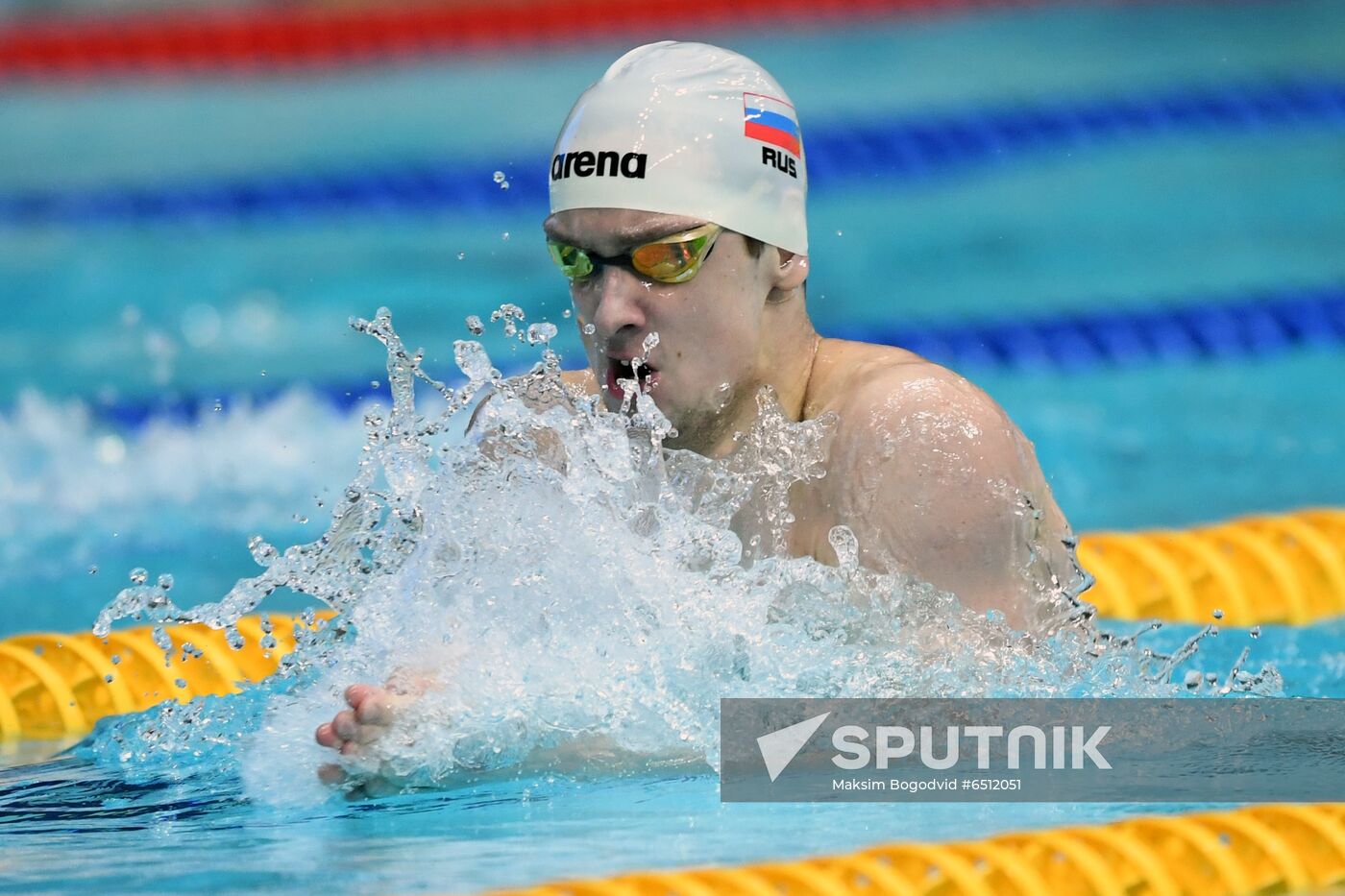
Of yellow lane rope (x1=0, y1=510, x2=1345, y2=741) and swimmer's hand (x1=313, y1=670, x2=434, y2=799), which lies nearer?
swimmer's hand (x1=313, y1=670, x2=434, y2=799)

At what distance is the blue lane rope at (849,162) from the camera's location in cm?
711

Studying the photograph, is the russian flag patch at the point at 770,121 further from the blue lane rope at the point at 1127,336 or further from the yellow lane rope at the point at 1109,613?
the blue lane rope at the point at 1127,336

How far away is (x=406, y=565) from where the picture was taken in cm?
249

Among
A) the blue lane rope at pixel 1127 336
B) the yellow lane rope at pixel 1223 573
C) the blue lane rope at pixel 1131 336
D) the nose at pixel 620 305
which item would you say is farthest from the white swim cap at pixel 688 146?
the blue lane rope at pixel 1131 336

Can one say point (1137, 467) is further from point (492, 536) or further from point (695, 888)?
point (695, 888)

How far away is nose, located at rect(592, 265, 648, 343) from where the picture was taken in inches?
92.7

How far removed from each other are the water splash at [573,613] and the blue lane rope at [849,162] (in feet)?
14.8

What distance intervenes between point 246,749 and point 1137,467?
3.03 metres

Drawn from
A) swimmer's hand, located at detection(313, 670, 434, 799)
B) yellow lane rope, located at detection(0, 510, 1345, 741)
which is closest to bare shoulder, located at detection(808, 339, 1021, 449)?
swimmer's hand, located at detection(313, 670, 434, 799)

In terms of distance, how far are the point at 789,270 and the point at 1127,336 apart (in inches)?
132

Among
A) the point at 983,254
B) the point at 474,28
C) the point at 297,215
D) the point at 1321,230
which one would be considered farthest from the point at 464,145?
the point at 1321,230

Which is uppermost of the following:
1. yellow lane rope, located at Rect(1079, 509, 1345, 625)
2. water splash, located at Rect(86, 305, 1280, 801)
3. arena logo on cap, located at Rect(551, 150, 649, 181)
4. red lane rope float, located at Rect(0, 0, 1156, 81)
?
red lane rope float, located at Rect(0, 0, 1156, 81)

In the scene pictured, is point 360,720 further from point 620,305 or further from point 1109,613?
point 1109,613

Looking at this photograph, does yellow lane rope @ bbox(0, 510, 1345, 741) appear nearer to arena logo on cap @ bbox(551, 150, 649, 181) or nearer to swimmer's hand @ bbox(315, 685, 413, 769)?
swimmer's hand @ bbox(315, 685, 413, 769)
